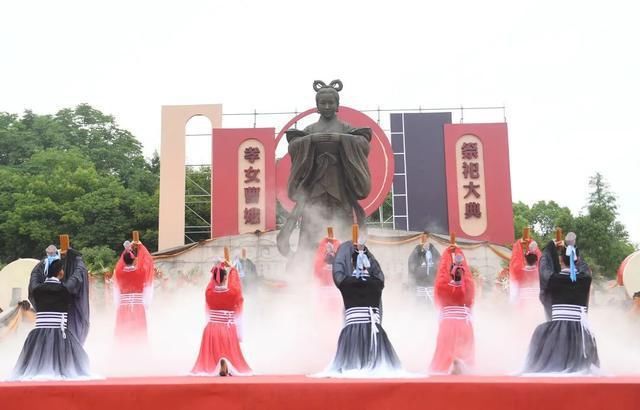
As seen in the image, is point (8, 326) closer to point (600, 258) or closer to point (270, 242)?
point (270, 242)

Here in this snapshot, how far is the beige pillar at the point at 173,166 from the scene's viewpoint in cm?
2366

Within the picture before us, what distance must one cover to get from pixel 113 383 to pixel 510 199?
61.9 feet

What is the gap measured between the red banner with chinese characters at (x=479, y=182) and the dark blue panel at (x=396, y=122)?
1615 millimetres

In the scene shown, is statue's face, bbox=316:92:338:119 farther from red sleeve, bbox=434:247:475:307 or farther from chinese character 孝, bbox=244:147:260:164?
chinese character 孝, bbox=244:147:260:164

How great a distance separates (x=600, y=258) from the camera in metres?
26.8

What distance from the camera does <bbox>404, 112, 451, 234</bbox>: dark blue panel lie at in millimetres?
23500

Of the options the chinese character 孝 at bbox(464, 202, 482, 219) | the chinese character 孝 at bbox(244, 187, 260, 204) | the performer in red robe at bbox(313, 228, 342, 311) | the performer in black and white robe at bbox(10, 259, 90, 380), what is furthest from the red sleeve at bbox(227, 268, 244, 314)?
the chinese character 孝 at bbox(464, 202, 482, 219)

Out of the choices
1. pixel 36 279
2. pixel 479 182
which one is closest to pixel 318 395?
pixel 36 279

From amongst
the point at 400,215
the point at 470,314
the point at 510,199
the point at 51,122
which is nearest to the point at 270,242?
the point at 400,215

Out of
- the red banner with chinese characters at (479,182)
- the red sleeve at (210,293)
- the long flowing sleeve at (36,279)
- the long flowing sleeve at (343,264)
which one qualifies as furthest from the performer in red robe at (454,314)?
the red banner with chinese characters at (479,182)

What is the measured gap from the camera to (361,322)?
22.9 feet

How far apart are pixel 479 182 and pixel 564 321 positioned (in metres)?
16.7

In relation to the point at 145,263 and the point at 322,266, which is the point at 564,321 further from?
the point at 145,263

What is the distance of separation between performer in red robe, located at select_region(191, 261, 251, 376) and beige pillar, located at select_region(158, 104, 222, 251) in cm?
1591
